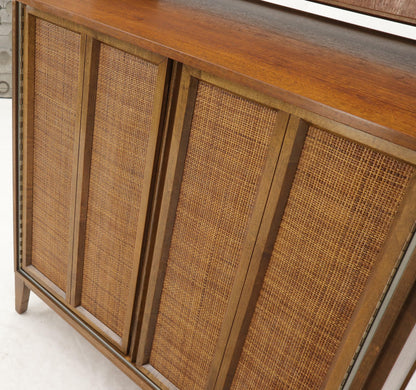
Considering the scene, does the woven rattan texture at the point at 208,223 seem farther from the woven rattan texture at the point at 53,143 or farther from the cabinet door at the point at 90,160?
the woven rattan texture at the point at 53,143

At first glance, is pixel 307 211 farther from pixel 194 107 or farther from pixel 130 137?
pixel 130 137

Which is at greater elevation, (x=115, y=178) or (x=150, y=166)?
(x=150, y=166)

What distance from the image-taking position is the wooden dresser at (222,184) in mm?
858

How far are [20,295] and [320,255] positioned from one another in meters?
1.35

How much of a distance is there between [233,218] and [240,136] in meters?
0.19

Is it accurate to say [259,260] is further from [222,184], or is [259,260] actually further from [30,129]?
[30,129]

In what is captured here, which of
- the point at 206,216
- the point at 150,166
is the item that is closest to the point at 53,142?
the point at 150,166

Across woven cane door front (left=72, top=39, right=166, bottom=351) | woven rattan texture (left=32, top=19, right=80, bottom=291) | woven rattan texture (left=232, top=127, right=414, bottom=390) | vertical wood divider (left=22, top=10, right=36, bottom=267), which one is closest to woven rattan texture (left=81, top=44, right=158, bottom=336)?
woven cane door front (left=72, top=39, right=166, bottom=351)

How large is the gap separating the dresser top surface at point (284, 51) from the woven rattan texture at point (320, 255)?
78 mm

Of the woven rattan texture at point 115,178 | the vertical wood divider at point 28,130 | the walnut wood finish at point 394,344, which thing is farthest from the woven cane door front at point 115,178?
the walnut wood finish at point 394,344

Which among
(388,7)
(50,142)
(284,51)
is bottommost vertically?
(50,142)

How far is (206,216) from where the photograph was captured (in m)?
1.11

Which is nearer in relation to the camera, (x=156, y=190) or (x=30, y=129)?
(x=156, y=190)

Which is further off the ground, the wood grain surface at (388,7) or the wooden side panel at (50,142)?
the wood grain surface at (388,7)
